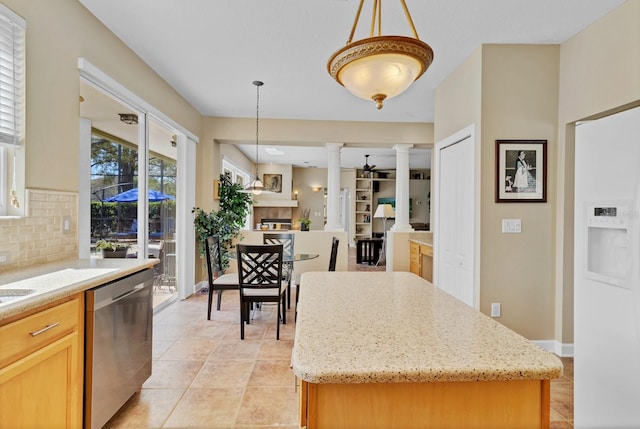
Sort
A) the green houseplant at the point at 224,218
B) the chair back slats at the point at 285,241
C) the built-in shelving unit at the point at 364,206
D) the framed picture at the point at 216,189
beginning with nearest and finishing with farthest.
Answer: the chair back slats at the point at 285,241 → the green houseplant at the point at 224,218 → the framed picture at the point at 216,189 → the built-in shelving unit at the point at 364,206

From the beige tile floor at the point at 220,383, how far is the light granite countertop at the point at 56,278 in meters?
0.88

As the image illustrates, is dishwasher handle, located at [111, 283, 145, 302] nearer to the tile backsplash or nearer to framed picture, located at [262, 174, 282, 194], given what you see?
the tile backsplash

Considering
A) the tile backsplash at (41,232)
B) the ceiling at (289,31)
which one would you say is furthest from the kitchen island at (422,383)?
the ceiling at (289,31)

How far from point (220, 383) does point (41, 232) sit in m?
1.51

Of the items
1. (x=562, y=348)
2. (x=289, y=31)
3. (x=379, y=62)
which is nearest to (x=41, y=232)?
(x=379, y=62)

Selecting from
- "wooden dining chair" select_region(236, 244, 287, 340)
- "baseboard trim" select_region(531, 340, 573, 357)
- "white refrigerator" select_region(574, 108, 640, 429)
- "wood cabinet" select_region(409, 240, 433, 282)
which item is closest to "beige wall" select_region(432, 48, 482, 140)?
"white refrigerator" select_region(574, 108, 640, 429)

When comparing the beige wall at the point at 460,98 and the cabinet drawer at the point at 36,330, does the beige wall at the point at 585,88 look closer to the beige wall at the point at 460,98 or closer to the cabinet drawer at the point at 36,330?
the beige wall at the point at 460,98

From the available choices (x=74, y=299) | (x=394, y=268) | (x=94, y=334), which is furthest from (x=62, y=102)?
(x=394, y=268)

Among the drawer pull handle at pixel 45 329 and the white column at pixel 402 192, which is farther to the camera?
the white column at pixel 402 192

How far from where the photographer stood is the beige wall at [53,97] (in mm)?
1884

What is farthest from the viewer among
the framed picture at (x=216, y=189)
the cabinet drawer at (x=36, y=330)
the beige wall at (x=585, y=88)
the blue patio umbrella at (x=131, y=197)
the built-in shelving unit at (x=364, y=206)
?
the built-in shelving unit at (x=364, y=206)

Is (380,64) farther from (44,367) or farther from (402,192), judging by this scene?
(402,192)

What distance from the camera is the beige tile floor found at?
6.33 ft

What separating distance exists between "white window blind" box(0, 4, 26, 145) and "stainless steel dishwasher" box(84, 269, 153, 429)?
1.02 m
